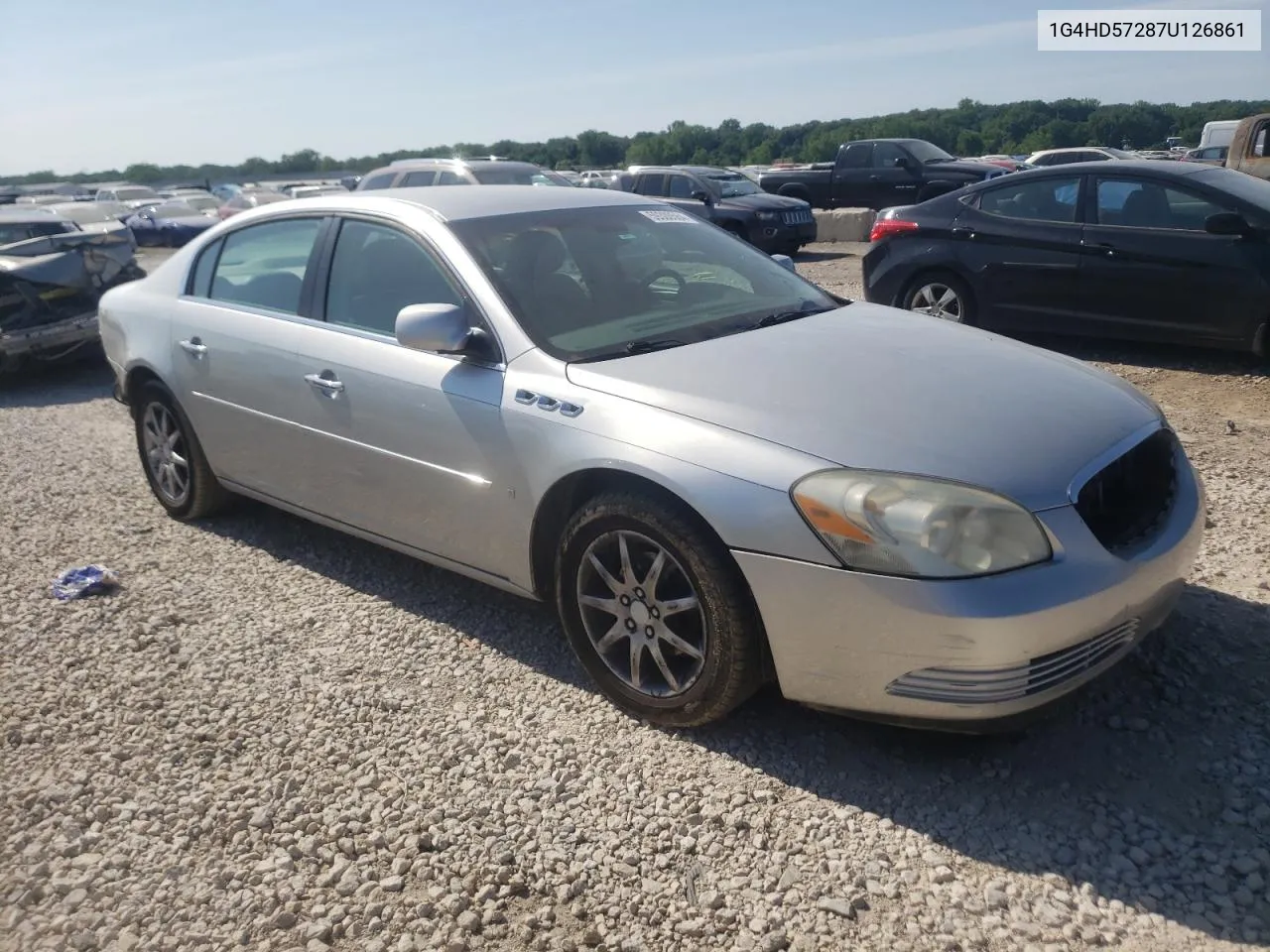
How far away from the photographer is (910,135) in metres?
48.3

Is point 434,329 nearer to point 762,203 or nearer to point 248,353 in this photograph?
point 248,353

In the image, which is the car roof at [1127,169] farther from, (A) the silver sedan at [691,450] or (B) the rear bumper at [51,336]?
(B) the rear bumper at [51,336]

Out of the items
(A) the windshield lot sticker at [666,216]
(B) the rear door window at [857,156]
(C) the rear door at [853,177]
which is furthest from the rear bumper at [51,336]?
(B) the rear door window at [857,156]

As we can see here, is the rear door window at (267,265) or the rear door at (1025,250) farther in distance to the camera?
the rear door at (1025,250)

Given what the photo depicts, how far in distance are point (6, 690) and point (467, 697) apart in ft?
5.56

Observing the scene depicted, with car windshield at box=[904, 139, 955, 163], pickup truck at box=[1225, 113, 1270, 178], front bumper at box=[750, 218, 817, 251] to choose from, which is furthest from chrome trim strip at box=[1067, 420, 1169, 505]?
car windshield at box=[904, 139, 955, 163]

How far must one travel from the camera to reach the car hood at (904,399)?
280 centimetres

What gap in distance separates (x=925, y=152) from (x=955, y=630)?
18198mm

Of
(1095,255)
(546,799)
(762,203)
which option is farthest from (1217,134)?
(546,799)

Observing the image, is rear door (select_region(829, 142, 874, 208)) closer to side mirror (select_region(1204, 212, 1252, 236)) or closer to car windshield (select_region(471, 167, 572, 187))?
car windshield (select_region(471, 167, 572, 187))

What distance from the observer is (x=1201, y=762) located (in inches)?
114

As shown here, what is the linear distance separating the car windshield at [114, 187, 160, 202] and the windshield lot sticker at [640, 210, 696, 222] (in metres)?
36.1

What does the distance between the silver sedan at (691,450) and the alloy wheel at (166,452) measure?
0.45 m

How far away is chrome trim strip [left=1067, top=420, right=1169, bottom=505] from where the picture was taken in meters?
2.81
